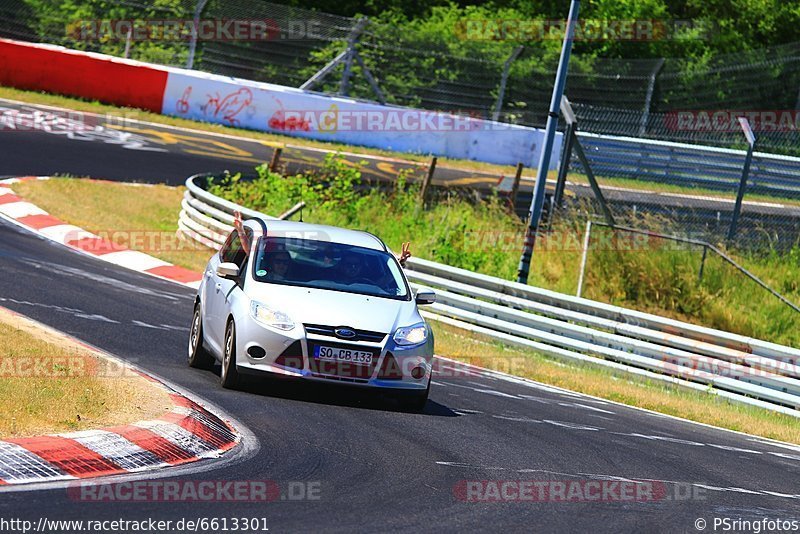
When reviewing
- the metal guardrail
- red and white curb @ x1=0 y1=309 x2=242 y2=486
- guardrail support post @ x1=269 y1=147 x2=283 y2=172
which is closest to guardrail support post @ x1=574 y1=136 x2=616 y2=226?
the metal guardrail

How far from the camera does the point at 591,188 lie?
21750mm

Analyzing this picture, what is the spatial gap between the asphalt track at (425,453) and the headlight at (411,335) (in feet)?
2.00

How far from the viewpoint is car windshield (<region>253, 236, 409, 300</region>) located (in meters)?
11.3

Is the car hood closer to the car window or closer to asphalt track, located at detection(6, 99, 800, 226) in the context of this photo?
the car window

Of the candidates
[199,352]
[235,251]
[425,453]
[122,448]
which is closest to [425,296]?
[235,251]

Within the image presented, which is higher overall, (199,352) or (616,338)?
(199,352)

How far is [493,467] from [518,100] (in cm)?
2913

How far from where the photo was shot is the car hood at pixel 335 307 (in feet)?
34.5

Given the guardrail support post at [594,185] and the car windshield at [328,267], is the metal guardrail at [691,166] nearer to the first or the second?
the guardrail support post at [594,185]

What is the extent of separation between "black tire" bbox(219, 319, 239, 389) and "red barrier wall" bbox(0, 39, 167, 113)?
79.1 ft

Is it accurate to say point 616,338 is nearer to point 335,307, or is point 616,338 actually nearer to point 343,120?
point 335,307

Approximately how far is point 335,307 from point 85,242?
11114 millimetres

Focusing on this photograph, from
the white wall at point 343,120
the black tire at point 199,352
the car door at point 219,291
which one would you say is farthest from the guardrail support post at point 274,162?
the black tire at point 199,352

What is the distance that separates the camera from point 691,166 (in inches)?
834
